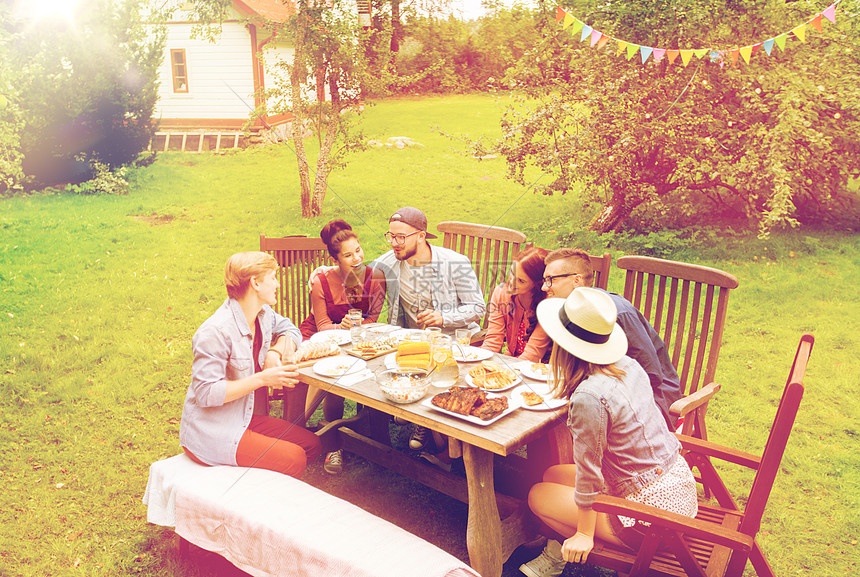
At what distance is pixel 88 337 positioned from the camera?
21.8 ft

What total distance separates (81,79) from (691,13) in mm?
11659

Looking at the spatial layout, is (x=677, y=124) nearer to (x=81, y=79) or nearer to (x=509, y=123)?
(x=509, y=123)

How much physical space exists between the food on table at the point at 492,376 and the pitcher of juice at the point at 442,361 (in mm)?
102

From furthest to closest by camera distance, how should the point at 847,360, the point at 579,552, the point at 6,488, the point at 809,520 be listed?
the point at 847,360 → the point at 6,488 → the point at 809,520 → the point at 579,552

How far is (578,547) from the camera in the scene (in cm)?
262

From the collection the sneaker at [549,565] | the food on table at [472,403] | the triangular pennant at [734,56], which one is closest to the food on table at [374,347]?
the food on table at [472,403]

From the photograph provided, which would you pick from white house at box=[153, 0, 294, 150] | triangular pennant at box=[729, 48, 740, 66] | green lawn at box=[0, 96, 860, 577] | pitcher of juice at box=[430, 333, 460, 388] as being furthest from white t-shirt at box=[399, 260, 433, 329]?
white house at box=[153, 0, 294, 150]

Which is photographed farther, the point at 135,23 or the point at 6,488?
the point at 135,23

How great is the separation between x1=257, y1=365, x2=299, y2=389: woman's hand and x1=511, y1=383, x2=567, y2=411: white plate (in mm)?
1159

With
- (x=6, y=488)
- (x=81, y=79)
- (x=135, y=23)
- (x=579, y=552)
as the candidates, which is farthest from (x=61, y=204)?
(x=579, y=552)

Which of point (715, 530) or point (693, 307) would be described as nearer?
point (715, 530)

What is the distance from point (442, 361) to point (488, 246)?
1.98 m

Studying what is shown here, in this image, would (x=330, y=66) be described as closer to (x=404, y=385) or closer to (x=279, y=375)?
(x=279, y=375)

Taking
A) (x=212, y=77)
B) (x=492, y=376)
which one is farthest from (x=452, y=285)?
(x=212, y=77)
